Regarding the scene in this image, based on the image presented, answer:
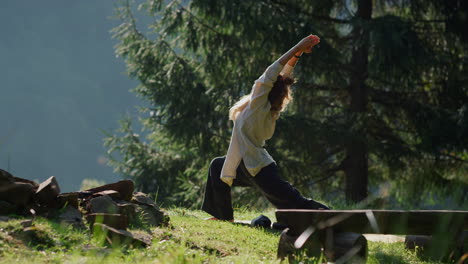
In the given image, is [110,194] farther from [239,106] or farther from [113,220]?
[239,106]

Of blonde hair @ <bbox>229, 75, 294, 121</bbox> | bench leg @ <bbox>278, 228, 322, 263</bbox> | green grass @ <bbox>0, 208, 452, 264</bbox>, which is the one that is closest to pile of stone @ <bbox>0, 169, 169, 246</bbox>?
green grass @ <bbox>0, 208, 452, 264</bbox>

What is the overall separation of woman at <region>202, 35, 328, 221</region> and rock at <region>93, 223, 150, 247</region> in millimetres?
1973

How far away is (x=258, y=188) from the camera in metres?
6.29

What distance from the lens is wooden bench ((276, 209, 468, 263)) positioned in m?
4.17

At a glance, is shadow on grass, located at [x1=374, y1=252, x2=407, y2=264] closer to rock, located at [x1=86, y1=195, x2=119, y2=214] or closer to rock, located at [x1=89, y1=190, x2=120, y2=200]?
rock, located at [x1=86, y1=195, x2=119, y2=214]

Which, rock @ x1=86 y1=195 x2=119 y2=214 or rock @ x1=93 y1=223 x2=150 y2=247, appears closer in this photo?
rock @ x1=93 y1=223 x2=150 y2=247

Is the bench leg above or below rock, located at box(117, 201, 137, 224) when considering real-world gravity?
below

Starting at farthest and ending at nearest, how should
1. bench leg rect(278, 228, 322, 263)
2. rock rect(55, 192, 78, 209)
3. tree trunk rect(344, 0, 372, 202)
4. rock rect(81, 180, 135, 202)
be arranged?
1. tree trunk rect(344, 0, 372, 202)
2. rock rect(81, 180, 135, 202)
3. rock rect(55, 192, 78, 209)
4. bench leg rect(278, 228, 322, 263)

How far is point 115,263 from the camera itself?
3.80m

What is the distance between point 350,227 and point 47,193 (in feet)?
8.56

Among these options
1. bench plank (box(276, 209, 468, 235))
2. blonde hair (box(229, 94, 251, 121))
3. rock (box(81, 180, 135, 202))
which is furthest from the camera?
blonde hair (box(229, 94, 251, 121))

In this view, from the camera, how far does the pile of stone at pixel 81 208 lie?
4.48 m

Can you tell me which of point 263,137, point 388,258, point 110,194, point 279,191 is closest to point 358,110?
point 263,137

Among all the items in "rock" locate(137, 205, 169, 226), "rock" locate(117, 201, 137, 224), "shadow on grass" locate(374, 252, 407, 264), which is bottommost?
"shadow on grass" locate(374, 252, 407, 264)
